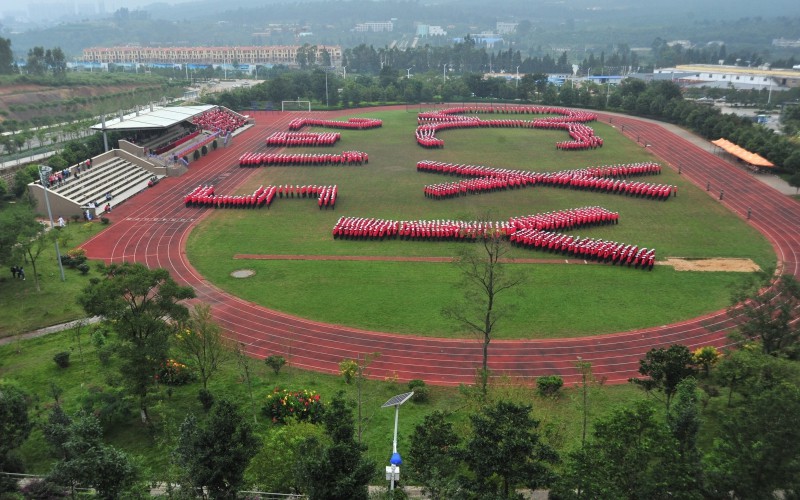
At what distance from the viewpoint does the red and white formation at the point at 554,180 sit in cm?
4250

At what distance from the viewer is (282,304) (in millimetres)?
26859

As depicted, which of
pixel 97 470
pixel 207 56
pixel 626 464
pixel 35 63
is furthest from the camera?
pixel 207 56

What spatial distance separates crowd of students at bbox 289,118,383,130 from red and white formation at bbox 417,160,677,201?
22399 millimetres

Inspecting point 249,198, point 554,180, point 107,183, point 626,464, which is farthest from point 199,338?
point 554,180

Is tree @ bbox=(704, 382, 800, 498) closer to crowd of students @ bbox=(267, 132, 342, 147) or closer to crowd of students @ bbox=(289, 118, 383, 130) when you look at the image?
crowd of students @ bbox=(267, 132, 342, 147)

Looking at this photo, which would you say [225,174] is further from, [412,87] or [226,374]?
[412,87]

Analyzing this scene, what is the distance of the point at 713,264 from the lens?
101ft

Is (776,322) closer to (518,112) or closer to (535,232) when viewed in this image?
(535,232)

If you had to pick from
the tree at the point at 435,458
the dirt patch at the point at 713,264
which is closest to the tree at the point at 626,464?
the tree at the point at 435,458

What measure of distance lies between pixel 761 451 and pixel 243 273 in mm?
23963

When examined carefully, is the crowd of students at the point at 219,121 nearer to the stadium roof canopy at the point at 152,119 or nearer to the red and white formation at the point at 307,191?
the stadium roof canopy at the point at 152,119

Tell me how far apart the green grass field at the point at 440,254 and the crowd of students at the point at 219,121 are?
18.0 m

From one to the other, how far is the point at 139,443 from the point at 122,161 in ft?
118

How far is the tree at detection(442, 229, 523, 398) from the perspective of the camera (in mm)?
19609
